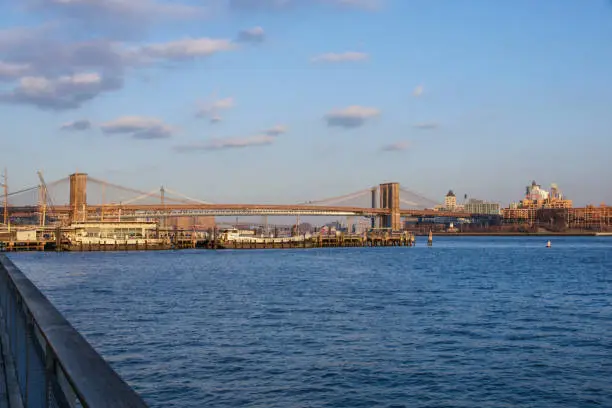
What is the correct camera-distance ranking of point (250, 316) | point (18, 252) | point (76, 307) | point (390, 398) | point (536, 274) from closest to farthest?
point (390, 398)
point (250, 316)
point (76, 307)
point (536, 274)
point (18, 252)

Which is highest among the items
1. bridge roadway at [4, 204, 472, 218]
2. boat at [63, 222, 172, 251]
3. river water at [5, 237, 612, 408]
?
bridge roadway at [4, 204, 472, 218]

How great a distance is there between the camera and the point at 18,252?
83.5 metres

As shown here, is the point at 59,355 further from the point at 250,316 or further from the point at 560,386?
the point at 250,316

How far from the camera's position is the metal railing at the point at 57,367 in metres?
1.97

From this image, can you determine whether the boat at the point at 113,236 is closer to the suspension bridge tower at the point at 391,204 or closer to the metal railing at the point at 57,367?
the suspension bridge tower at the point at 391,204

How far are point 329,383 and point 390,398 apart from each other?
1.54m

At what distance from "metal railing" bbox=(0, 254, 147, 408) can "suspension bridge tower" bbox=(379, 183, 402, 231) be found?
124 metres

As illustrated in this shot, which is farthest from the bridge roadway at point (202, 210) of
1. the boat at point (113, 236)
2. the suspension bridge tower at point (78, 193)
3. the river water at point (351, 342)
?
the river water at point (351, 342)

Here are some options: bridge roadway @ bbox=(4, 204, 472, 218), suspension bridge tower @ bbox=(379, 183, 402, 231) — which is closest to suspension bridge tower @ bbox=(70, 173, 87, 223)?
bridge roadway @ bbox=(4, 204, 472, 218)

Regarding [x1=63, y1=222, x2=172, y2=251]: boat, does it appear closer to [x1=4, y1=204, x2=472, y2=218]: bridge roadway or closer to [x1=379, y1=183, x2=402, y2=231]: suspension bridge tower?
[x1=4, y1=204, x2=472, y2=218]: bridge roadway

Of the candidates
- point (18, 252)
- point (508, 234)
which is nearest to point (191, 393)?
point (18, 252)

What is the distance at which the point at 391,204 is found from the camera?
453 ft

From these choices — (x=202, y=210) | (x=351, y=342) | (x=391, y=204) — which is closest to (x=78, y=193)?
(x=202, y=210)

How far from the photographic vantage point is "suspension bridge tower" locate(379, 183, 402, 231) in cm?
13212
